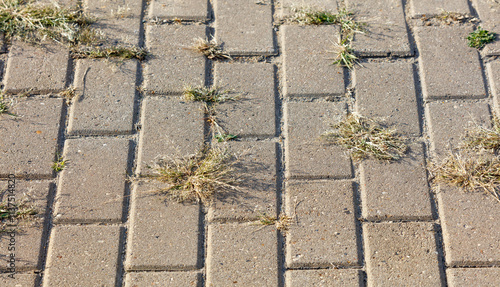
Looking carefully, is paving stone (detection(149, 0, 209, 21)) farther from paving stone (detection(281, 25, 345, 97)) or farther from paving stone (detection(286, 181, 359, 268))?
paving stone (detection(286, 181, 359, 268))

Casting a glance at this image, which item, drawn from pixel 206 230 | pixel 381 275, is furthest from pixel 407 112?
pixel 206 230

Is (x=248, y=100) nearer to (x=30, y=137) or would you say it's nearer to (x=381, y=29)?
(x=381, y=29)

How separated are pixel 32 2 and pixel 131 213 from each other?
1830 mm

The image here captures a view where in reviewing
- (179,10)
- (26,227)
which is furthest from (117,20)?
(26,227)

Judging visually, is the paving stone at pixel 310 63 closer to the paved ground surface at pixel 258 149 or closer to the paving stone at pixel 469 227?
the paved ground surface at pixel 258 149

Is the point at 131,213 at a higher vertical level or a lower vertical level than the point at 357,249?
higher

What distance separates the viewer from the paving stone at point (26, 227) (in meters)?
2.57

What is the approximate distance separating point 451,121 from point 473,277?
0.99 meters

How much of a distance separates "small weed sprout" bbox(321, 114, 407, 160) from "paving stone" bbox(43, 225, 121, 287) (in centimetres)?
149

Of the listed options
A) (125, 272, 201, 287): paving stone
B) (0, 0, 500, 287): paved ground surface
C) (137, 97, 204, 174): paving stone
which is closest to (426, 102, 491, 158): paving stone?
(0, 0, 500, 287): paved ground surface

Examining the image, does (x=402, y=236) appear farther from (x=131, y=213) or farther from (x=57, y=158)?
(x=57, y=158)

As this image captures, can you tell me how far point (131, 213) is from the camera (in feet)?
8.80

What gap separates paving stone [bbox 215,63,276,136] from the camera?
2887 millimetres

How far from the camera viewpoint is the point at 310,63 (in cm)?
309
